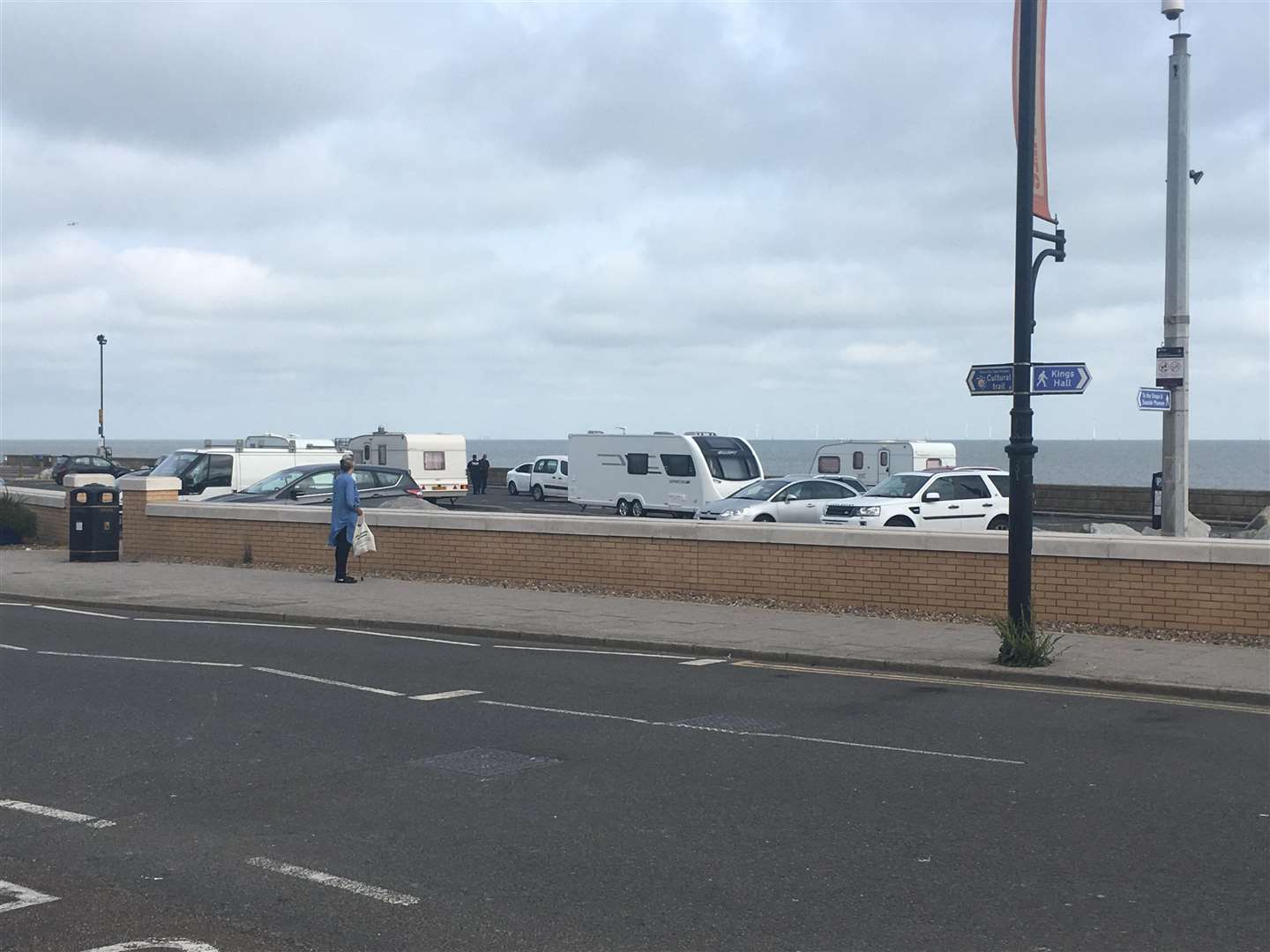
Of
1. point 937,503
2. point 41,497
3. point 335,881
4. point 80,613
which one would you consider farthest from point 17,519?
point 335,881

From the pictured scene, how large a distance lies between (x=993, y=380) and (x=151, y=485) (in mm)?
17286

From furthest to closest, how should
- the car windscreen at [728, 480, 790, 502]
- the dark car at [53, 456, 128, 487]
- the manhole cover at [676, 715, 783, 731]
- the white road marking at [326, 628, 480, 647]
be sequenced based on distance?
the dark car at [53, 456, 128, 487] < the car windscreen at [728, 480, 790, 502] < the white road marking at [326, 628, 480, 647] < the manhole cover at [676, 715, 783, 731]

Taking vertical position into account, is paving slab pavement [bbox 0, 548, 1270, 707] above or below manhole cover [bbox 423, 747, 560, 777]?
above

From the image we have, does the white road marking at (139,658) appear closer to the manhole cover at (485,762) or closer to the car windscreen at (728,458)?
the manhole cover at (485,762)

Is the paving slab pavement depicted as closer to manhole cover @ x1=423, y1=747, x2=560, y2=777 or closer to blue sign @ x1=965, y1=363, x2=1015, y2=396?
blue sign @ x1=965, y1=363, x2=1015, y2=396

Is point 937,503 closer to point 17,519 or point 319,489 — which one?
point 319,489

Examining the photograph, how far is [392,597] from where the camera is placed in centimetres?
1752

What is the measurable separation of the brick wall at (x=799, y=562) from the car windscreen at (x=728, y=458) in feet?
52.4

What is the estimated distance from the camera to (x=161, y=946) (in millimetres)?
5035

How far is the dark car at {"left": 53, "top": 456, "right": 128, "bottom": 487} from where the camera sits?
52.8 metres

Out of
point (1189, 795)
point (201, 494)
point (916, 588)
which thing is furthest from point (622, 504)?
point (1189, 795)

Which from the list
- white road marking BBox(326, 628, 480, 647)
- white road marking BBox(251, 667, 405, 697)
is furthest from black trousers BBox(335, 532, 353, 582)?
white road marking BBox(251, 667, 405, 697)

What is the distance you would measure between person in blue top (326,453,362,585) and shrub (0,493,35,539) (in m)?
11.2

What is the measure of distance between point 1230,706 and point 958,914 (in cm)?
623
